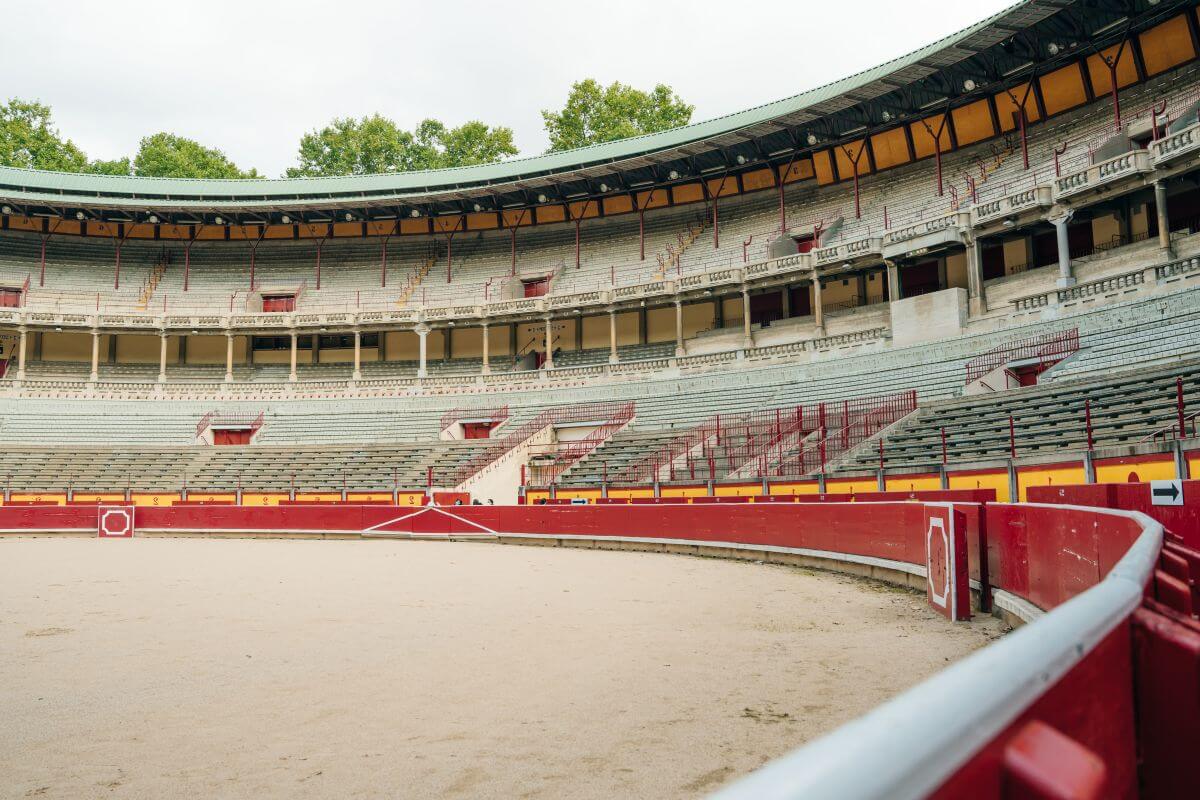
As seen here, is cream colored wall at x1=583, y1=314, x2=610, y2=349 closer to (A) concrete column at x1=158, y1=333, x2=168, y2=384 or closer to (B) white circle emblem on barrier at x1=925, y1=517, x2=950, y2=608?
(A) concrete column at x1=158, y1=333, x2=168, y2=384

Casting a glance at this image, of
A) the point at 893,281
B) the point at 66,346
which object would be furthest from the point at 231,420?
the point at 893,281

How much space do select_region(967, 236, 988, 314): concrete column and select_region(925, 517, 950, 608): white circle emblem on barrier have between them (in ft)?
74.9

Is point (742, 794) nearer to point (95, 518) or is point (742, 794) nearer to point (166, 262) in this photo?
point (95, 518)

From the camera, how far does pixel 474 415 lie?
42.0 metres

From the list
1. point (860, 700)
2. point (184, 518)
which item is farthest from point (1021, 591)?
point (184, 518)

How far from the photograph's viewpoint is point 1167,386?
724 inches

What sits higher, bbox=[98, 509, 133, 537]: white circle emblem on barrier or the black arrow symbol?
the black arrow symbol

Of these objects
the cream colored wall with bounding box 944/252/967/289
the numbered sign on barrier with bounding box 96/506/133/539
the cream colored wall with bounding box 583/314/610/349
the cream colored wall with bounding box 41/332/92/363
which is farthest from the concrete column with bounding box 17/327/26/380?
the cream colored wall with bounding box 944/252/967/289

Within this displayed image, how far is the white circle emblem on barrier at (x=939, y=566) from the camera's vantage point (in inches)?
378

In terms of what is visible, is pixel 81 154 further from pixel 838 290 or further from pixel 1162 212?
pixel 1162 212

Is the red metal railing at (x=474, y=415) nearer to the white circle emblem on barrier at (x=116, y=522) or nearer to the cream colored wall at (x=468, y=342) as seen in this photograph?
the cream colored wall at (x=468, y=342)

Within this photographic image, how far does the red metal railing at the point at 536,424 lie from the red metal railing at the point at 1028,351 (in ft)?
47.2

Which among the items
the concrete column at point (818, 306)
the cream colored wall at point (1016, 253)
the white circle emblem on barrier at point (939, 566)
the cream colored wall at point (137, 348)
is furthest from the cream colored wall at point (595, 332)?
the white circle emblem on barrier at point (939, 566)

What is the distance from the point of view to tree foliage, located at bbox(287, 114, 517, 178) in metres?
79.1
